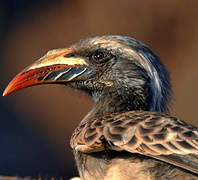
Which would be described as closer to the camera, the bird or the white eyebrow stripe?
the bird

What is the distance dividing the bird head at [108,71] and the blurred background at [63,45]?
5815mm

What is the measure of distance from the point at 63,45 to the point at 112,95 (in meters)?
6.20

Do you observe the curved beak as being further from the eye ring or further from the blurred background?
the blurred background

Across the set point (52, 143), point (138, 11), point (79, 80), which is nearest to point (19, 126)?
point (52, 143)

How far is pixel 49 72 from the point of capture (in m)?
5.02

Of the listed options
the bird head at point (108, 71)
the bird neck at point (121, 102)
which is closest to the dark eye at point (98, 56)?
the bird head at point (108, 71)

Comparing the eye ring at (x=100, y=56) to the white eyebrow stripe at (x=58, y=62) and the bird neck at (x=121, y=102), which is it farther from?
the bird neck at (x=121, y=102)

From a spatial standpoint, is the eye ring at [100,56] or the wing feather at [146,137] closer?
the wing feather at [146,137]

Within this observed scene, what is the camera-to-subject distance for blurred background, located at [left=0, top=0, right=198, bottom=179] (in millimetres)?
11008

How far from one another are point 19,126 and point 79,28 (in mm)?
2125

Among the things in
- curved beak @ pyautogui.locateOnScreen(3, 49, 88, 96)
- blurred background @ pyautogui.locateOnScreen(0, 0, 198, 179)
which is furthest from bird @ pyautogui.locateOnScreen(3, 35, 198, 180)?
blurred background @ pyautogui.locateOnScreen(0, 0, 198, 179)

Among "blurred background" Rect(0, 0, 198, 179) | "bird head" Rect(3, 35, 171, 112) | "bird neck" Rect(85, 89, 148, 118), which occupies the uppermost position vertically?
"bird head" Rect(3, 35, 171, 112)

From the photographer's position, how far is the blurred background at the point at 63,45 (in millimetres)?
11008

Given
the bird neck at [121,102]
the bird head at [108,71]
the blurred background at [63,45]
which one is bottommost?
the blurred background at [63,45]
